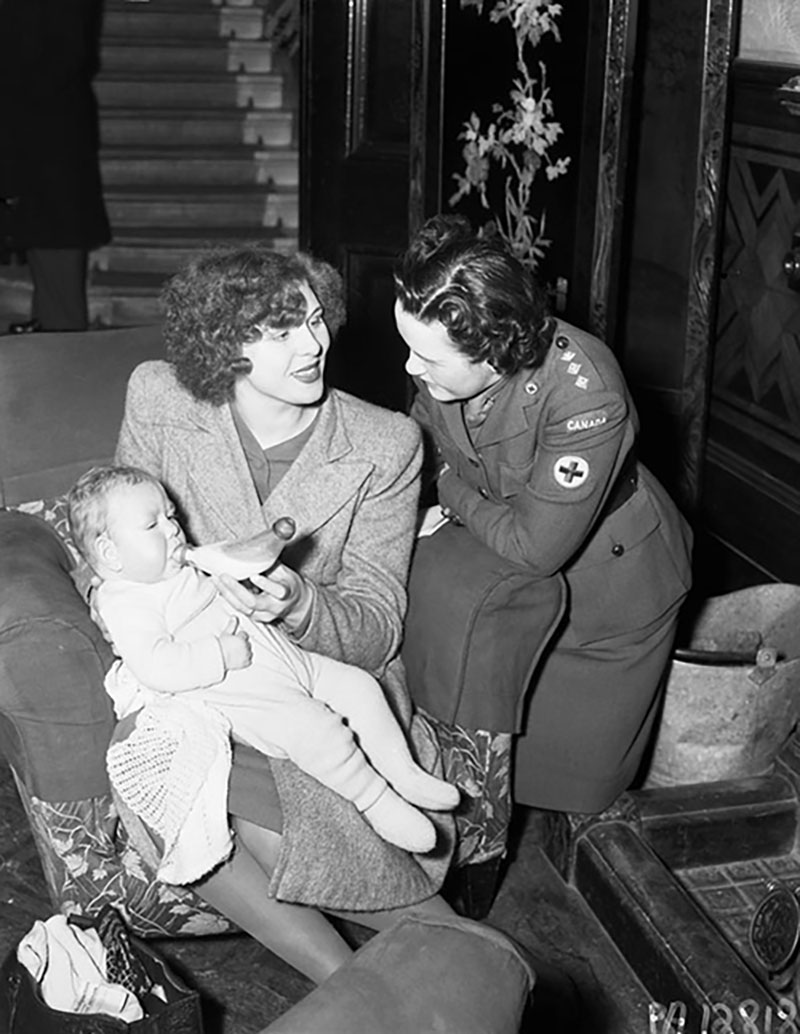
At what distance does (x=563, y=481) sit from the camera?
8.48ft

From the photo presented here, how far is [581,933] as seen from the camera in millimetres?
2922

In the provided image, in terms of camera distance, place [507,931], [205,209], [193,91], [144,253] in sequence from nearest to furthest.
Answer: [507,931]
[144,253]
[205,209]
[193,91]

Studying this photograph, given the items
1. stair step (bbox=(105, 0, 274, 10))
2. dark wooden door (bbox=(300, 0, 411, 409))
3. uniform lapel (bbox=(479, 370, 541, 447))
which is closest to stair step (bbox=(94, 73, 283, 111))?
stair step (bbox=(105, 0, 274, 10))

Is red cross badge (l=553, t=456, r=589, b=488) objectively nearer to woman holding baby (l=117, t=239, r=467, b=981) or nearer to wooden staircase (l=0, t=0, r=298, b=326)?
woman holding baby (l=117, t=239, r=467, b=981)

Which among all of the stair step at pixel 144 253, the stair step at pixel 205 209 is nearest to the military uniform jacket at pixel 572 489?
the stair step at pixel 144 253

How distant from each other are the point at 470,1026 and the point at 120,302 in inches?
242

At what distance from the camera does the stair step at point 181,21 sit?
823cm

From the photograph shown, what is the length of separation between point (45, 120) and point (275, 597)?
398 cm

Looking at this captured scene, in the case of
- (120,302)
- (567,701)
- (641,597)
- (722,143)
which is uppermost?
(722,143)

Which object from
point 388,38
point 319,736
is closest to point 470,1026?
point 319,736

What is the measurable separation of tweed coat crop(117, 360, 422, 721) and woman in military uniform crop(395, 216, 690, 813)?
0.45ft

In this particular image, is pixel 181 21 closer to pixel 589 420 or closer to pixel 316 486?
pixel 316 486

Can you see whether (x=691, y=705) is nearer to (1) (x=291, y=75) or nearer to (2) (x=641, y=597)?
(2) (x=641, y=597)

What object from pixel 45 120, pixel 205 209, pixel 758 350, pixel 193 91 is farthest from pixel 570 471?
pixel 193 91
